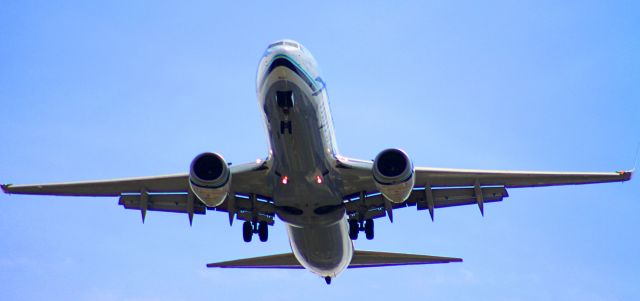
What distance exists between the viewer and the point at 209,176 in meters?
22.0

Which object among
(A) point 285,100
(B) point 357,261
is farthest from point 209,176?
(B) point 357,261

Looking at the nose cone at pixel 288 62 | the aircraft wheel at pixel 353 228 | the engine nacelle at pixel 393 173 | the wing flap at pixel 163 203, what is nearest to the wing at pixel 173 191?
the wing flap at pixel 163 203

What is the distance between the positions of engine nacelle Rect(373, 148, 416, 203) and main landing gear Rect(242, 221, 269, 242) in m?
5.86

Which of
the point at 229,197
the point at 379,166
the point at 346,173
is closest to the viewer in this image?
the point at 379,166

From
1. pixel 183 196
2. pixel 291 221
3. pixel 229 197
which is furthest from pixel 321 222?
pixel 183 196

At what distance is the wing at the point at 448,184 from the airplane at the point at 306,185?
30mm

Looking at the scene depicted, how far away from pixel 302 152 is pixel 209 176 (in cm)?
249

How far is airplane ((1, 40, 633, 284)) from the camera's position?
70.7 ft

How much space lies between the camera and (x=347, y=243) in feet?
84.6

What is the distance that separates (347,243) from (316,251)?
1.11 m

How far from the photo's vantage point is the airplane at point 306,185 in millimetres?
21562

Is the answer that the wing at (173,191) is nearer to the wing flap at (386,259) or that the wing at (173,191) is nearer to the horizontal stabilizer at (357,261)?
the horizontal stabilizer at (357,261)

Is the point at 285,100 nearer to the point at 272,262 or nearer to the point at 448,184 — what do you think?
the point at 448,184

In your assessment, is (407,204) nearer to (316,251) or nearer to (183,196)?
(316,251)
